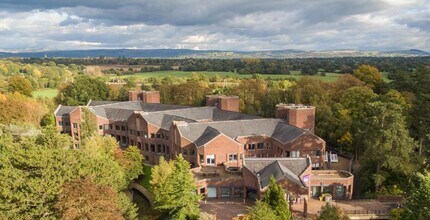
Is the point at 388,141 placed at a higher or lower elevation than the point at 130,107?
higher

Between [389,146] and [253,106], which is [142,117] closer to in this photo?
[253,106]

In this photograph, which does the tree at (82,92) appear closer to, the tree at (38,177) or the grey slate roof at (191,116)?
the grey slate roof at (191,116)

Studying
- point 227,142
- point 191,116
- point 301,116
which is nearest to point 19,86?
point 191,116

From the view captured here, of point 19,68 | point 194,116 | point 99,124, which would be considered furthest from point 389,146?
point 19,68

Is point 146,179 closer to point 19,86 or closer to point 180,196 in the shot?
point 180,196

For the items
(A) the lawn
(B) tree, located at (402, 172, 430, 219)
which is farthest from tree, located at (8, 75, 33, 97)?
(B) tree, located at (402, 172, 430, 219)

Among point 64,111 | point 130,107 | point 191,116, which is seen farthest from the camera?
point 130,107

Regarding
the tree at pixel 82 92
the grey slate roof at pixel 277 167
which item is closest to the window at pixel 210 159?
the grey slate roof at pixel 277 167
